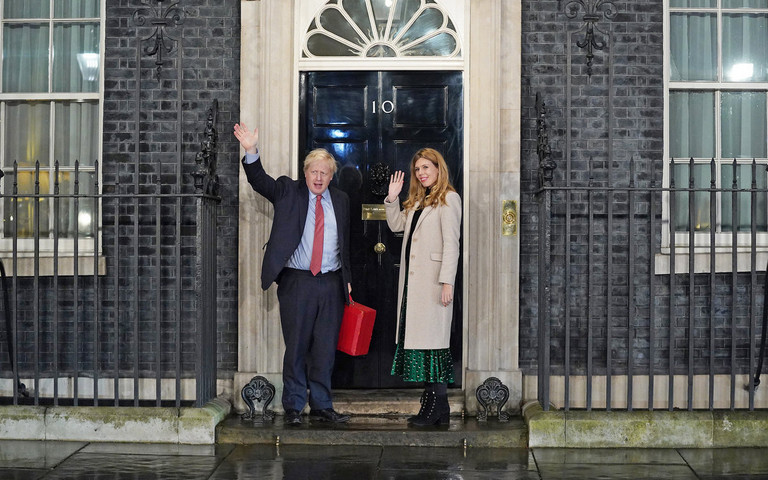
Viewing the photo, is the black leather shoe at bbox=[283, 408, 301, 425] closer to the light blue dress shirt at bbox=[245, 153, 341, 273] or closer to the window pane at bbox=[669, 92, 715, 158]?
the light blue dress shirt at bbox=[245, 153, 341, 273]

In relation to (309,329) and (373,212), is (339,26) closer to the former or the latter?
(373,212)

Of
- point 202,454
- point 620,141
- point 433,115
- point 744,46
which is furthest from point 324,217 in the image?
point 744,46

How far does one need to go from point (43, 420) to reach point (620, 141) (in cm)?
473

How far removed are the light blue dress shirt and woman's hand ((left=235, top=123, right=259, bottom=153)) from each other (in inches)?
21.5

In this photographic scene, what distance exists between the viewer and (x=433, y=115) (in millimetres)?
7980

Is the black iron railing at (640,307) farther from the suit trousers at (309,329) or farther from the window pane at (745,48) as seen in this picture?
the suit trousers at (309,329)

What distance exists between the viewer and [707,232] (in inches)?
316

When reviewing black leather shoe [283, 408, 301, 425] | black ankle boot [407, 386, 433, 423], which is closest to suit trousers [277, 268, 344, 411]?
black leather shoe [283, 408, 301, 425]

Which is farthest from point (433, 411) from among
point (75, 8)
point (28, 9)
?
point (28, 9)

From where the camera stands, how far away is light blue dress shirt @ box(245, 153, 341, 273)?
24.1 feet

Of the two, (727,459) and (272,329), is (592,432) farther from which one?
(272,329)

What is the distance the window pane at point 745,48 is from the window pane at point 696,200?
77 cm

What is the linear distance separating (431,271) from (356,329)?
0.69m

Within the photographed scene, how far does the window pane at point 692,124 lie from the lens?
8031mm
